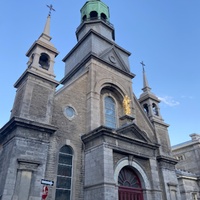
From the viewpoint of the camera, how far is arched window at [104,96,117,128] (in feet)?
50.6

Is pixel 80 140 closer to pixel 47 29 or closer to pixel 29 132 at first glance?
pixel 29 132

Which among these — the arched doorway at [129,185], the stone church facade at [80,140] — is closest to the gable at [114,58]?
the stone church facade at [80,140]

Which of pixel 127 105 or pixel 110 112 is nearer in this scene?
pixel 110 112

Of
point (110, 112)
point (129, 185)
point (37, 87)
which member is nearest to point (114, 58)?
point (110, 112)

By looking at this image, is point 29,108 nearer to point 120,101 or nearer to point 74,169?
point 74,169

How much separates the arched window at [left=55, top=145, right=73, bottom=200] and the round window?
1.95 meters

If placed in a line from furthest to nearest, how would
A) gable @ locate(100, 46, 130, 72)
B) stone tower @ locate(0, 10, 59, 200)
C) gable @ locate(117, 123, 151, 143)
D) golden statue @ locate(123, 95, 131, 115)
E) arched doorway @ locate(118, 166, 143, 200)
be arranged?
1. gable @ locate(100, 46, 130, 72)
2. golden statue @ locate(123, 95, 131, 115)
3. gable @ locate(117, 123, 151, 143)
4. arched doorway @ locate(118, 166, 143, 200)
5. stone tower @ locate(0, 10, 59, 200)

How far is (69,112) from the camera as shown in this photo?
13.3 meters

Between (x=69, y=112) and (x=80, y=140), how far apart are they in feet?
6.11

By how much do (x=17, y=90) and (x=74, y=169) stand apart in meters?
5.76

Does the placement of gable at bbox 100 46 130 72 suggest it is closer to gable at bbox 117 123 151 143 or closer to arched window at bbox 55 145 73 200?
gable at bbox 117 123 151 143

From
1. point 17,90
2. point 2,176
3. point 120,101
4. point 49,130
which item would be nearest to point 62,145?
point 49,130

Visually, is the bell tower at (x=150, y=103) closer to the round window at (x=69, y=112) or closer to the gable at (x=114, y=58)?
the gable at (x=114, y=58)

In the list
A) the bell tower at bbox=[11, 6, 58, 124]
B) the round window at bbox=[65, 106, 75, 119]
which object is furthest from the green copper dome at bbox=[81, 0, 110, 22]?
the round window at bbox=[65, 106, 75, 119]
